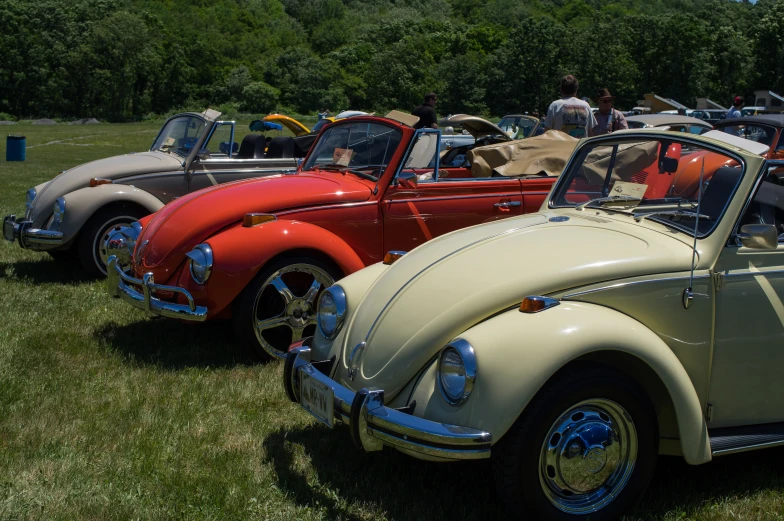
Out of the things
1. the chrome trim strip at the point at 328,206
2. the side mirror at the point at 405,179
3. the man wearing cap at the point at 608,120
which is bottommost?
the chrome trim strip at the point at 328,206

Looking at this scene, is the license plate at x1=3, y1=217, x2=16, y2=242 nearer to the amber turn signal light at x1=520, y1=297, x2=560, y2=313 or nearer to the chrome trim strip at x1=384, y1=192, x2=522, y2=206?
the chrome trim strip at x1=384, y1=192, x2=522, y2=206

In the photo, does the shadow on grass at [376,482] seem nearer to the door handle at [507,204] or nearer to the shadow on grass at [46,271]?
the door handle at [507,204]

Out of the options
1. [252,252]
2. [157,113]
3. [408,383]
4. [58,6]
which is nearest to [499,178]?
[252,252]

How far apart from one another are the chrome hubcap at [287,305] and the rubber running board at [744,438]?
115 inches

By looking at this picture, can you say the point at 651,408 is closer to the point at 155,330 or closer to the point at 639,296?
the point at 639,296

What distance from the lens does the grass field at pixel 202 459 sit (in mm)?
3459

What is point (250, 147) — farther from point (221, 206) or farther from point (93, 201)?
point (221, 206)

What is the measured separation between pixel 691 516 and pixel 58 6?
3715 inches

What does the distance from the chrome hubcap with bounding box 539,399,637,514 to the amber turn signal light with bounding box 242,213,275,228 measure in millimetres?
3051

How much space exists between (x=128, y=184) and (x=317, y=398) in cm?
540

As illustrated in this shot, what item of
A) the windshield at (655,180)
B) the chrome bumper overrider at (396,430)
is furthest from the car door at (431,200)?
the chrome bumper overrider at (396,430)

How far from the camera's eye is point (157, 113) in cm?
8000

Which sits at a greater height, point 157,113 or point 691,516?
point 691,516

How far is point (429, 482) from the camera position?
147 inches
